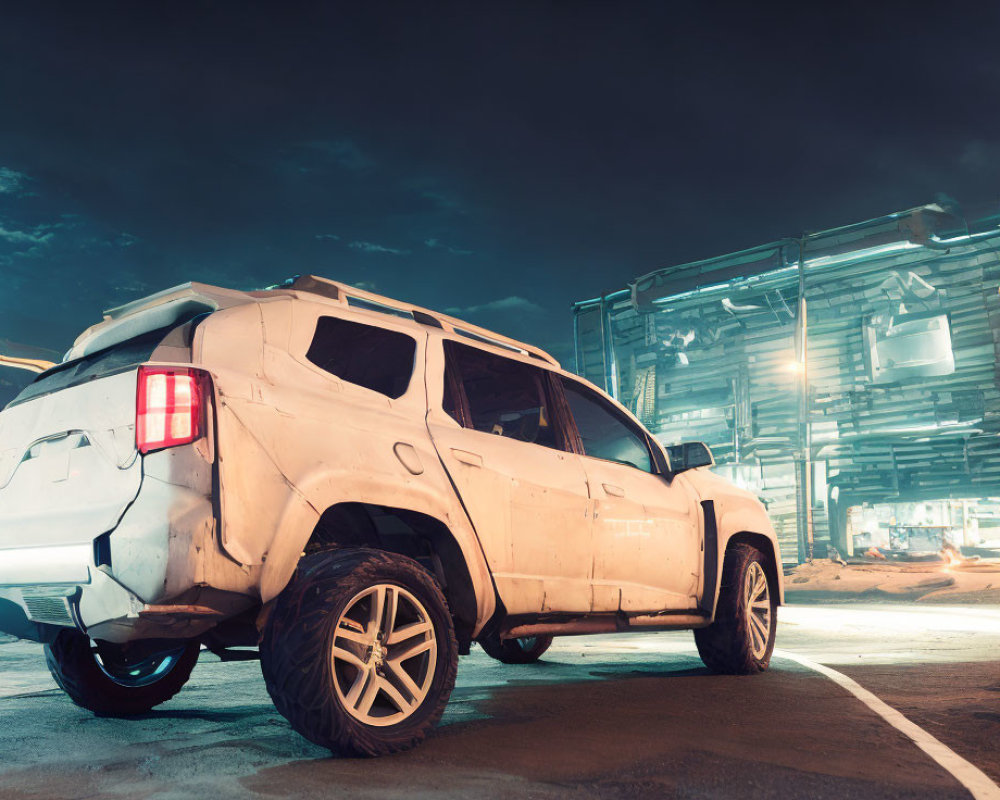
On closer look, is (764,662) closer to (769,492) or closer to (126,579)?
(126,579)

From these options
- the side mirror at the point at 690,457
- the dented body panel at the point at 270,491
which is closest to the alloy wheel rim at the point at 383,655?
the dented body panel at the point at 270,491

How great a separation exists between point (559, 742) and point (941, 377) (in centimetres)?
2452

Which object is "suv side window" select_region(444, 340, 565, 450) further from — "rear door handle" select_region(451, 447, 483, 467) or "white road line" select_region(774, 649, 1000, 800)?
"white road line" select_region(774, 649, 1000, 800)

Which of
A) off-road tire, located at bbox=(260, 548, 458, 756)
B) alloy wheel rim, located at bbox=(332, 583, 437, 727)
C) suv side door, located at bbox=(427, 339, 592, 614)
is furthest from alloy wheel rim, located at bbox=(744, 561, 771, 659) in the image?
off-road tire, located at bbox=(260, 548, 458, 756)

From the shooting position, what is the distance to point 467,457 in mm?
4543

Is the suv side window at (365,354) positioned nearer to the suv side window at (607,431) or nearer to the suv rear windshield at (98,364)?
the suv rear windshield at (98,364)

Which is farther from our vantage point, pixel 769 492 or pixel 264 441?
pixel 769 492

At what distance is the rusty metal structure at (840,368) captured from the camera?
25078mm

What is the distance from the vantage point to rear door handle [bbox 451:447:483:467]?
4.50 m

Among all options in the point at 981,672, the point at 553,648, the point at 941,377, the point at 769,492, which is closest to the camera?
the point at 981,672

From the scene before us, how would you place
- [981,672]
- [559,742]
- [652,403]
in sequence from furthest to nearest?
[652,403] → [981,672] → [559,742]

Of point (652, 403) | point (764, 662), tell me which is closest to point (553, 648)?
point (764, 662)

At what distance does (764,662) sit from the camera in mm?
6930

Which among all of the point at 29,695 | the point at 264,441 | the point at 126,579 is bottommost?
the point at 29,695
